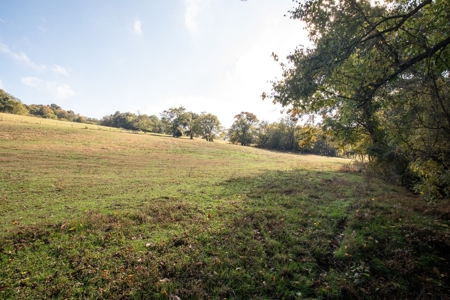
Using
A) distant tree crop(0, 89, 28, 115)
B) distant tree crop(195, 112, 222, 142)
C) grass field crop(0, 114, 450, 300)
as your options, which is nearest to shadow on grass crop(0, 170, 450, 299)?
grass field crop(0, 114, 450, 300)

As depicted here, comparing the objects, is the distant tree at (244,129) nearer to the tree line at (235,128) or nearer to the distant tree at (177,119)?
the tree line at (235,128)

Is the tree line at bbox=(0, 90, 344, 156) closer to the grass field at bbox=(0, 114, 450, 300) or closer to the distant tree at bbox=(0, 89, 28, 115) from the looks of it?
the distant tree at bbox=(0, 89, 28, 115)

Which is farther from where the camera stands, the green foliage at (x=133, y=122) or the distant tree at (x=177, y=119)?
the green foliage at (x=133, y=122)

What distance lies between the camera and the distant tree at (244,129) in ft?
270

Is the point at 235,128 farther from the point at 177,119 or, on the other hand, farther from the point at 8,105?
the point at 8,105

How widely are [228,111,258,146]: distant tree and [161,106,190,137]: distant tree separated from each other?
21.8 metres

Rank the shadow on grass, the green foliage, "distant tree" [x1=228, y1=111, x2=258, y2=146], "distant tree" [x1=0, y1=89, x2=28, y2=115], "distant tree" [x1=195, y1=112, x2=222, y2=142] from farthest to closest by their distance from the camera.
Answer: the green foliage, "distant tree" [x1=228, y1=111, x2=258, y2=146], "distant tree" [x1=195, y1=112, x2=222, y2=142], "distant tree" [x1=0, y1=89, x2=28, y2=115], the shadow on grass

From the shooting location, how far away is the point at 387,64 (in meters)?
5.88

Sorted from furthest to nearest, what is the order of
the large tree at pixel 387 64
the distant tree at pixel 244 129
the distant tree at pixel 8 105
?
the distant tree at pixel 244 129
the distant tree at pixel 8 105
the large tree at pixel 387 64

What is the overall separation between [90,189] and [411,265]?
1464 centimetres

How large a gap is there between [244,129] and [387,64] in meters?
77.4

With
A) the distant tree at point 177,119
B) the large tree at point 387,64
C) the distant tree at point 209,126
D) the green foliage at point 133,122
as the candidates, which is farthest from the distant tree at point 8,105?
the large tree at point 387,64

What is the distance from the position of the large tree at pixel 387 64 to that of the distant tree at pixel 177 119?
66832 mm

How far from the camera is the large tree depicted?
5547mm
